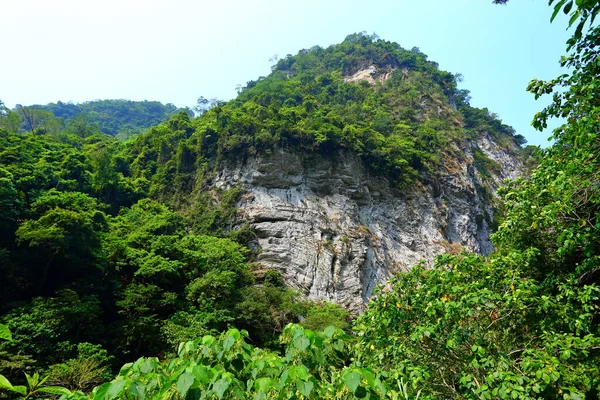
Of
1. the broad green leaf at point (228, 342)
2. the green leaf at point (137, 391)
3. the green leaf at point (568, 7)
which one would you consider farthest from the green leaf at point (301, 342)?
the green leaf at point (568, 7)

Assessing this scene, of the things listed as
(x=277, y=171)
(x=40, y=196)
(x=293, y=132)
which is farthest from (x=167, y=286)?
(x=293, y=132)

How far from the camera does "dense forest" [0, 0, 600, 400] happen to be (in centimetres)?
241

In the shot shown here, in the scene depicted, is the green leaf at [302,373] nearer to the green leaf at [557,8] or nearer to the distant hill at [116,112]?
the green leaf at [557,8]

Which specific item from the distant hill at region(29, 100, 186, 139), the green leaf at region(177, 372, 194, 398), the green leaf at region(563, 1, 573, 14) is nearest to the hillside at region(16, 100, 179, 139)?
the distant hill at region(29, 100, 186, 139)

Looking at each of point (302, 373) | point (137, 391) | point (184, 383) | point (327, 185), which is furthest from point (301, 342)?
point (327, 185)

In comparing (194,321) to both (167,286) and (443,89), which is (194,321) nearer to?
(167,286)

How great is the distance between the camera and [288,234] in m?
20.4

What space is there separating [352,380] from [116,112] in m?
66.6

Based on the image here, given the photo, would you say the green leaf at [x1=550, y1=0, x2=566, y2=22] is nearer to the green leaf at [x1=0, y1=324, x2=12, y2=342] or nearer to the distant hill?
the green leaf at [x1=0, y1=324, x2=12, y2=342]

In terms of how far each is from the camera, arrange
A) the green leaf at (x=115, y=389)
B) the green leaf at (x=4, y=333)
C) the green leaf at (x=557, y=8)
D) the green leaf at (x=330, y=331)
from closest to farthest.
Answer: the green leaf at (x=4, y=333)
the green leaf at (x=557, y=8)
the green leaf at (x=115, y=389)
the green leaf at (x=330, y=331)

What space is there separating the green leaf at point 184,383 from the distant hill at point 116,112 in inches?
2145

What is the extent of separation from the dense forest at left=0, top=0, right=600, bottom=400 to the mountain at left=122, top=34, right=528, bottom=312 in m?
0.22

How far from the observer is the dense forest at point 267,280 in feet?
7.89

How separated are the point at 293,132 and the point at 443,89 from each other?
2901cm
